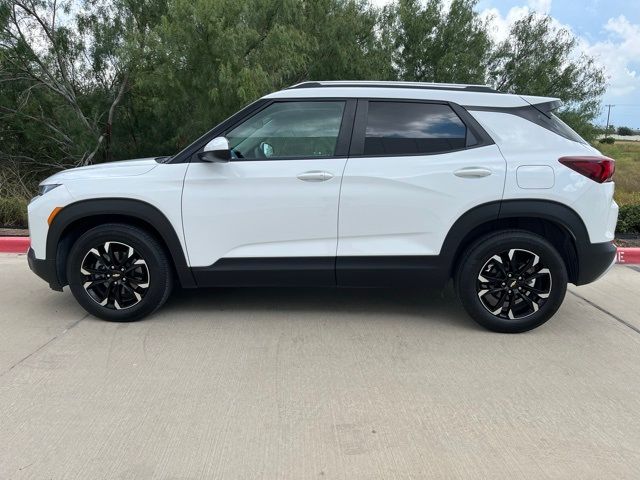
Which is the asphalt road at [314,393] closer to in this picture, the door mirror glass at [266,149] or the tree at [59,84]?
the door mirror glass at [266,149]

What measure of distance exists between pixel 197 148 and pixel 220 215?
0.56 meters

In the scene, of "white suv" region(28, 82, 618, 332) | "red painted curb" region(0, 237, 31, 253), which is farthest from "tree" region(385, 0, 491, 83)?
"red painted curb" region(0, 237, 31, 253)

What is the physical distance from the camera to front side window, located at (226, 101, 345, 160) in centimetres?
414

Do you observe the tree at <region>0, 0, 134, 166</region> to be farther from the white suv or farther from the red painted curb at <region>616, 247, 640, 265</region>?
the red painted curb at <region>616, 247, 640, 265</region>

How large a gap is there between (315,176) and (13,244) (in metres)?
5.07

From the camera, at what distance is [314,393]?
10.7 feet

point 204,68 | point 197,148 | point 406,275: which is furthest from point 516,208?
point 204,68

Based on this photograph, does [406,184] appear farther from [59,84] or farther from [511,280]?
[59,84]

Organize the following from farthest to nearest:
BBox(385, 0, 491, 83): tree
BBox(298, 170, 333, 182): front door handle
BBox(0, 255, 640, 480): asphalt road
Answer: BBox(385, 0, 491, 83): tree, BBox(298, 170, 333, 182): front door handle, BBox(0, 255, 640, 480): asphalt road

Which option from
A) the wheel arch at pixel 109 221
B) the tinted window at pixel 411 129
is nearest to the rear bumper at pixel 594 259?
the tinted window at pixel 411 129

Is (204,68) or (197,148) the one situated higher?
(204,68)

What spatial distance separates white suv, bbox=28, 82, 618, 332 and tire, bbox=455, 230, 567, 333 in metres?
0.01

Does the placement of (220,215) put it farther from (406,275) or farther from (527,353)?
(527,353)

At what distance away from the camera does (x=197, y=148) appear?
13.5ft
